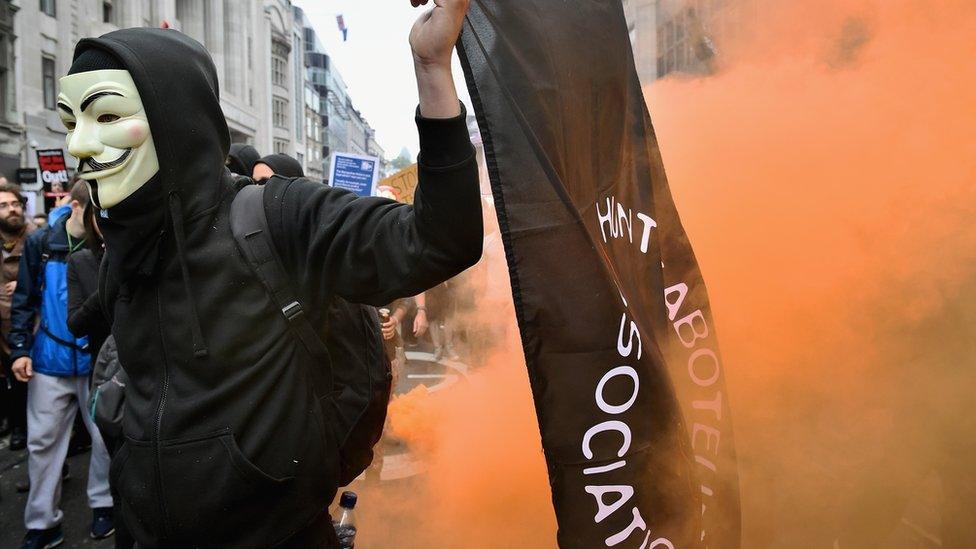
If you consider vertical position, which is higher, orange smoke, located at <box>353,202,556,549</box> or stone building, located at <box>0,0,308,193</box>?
stone building, located at <box>0,0,308,193</box>

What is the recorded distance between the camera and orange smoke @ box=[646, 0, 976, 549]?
2428 millimetres

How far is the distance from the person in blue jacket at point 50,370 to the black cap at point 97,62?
2321mm

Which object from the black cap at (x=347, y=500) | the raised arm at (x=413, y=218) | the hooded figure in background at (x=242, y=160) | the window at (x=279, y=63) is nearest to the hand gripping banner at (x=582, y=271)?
the raised arm at (x=413, y=218)

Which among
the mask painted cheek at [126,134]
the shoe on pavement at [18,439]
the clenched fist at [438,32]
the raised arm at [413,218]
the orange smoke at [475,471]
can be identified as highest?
the clenched fist at [438,32]

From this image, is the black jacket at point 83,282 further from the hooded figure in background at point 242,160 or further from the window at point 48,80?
the window at point 48,80

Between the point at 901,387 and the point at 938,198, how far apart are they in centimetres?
70

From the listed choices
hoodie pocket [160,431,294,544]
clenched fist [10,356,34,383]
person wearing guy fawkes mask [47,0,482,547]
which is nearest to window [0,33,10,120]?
clenched fist [10,356,34,383]

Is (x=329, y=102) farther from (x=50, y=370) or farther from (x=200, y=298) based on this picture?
(x=200, y=298)

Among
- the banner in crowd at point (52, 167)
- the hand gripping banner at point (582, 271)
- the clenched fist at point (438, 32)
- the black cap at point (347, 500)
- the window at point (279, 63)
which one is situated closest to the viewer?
the clenched fist at point (438, 32)

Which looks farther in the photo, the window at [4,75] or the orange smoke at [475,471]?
the window at [4,75]

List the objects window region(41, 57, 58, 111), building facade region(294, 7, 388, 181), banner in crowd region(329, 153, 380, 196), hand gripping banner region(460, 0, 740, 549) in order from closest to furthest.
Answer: hand gripping banner region(460, 0, 740, 549)
banner in crowd region(329, 153, 380, 196)
window region(41, 57, 58, 111)
building facade region(294, 7, 388, 181)

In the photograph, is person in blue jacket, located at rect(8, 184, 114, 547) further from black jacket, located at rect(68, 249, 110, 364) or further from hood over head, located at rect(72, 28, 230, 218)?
hood over head, located at rect(72, 28, 230, 218)

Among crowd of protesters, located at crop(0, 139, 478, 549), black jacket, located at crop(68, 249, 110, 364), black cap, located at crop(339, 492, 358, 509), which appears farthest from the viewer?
crowd of protesters, located at crop(0, 139, 478, 549)

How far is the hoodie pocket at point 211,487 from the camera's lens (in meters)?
1.46
